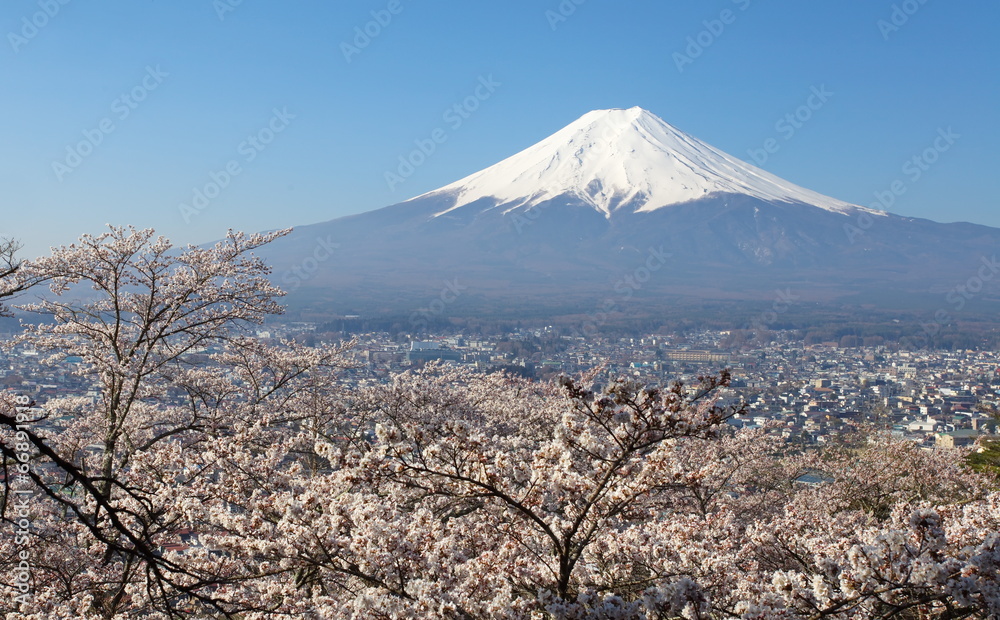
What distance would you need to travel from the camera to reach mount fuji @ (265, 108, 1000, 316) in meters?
100

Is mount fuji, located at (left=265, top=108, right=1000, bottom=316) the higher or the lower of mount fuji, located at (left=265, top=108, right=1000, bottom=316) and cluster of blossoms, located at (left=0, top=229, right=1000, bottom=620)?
the higher

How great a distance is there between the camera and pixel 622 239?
405ft

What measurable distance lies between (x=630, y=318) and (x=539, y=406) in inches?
2213

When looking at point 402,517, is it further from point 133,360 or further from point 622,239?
point 622,239

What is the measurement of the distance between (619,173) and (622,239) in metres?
25.8

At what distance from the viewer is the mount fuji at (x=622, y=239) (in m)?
100

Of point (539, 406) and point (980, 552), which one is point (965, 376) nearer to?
point (539, 406)

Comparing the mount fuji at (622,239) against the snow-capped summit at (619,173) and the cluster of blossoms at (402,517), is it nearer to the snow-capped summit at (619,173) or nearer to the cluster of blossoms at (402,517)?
the snow-capped summit at (619,173)

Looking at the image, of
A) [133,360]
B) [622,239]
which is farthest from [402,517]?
[622,239]

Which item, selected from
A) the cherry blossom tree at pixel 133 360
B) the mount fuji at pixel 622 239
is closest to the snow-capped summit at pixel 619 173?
the mount fuji at pixel 622 239

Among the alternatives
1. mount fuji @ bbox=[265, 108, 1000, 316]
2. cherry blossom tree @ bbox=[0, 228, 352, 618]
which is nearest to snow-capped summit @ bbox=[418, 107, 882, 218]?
mount fuji @ bbox=[265, 108, 1000, 316]

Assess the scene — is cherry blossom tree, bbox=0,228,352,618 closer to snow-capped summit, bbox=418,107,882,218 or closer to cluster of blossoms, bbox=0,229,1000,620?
cluster of blossoms, bbox=0,229,1000,620

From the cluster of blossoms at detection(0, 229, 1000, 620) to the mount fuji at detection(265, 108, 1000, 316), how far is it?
7393 centimetres

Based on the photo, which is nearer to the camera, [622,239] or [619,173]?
[622,239]
